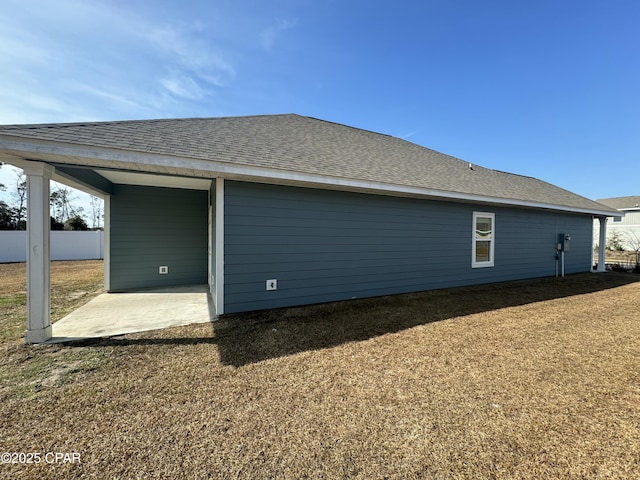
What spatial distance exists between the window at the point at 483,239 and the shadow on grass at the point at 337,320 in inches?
33.4

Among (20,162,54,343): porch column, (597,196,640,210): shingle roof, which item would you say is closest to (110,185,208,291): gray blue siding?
(20,162,54,343): porch column

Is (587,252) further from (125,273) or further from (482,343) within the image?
(125,273)

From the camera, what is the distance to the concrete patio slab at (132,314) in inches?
153

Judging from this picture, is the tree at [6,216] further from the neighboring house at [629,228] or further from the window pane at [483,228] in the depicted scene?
the neighboring house at [629,228]

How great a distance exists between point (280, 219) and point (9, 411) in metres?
3.74

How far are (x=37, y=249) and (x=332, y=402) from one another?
157 inches

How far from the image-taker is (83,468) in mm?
1579

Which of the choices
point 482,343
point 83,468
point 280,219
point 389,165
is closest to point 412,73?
point 389,165

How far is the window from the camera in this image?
7562 millimetres

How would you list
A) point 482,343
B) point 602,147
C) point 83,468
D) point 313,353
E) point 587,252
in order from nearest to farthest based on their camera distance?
point 83,468, point 313,353, point 482,343, point 587,252, point 602,147

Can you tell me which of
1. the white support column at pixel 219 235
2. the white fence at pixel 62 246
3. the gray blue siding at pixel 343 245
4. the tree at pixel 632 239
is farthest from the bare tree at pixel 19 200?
the tree at pixel 632 239

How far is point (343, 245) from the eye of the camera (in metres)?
5.63

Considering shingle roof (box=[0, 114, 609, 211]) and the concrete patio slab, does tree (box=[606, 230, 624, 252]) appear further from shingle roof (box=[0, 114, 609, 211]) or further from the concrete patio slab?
the concrete patio slab

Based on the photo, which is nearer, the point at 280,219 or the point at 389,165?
the point at 280,219
